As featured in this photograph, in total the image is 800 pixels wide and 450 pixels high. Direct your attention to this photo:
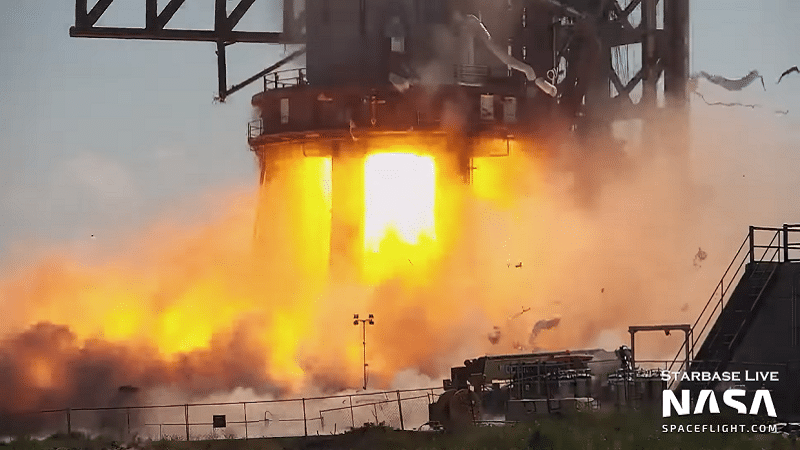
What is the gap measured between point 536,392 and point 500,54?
18.5 meters

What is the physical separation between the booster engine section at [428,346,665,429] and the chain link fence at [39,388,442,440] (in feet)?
9.96

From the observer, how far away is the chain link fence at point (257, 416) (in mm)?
57188

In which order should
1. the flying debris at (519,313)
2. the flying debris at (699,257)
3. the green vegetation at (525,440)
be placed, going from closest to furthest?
the green vegetation at (525,440) < the flying debris at (519,313) < the flying debris at (699,257)

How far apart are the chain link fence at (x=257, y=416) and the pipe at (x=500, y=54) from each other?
12.0 metres

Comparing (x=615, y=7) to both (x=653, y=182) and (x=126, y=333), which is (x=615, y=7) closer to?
(x=653, y=182)

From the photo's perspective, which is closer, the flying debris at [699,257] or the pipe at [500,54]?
the pipe at [500,54]

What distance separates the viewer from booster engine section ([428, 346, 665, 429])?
168 ft

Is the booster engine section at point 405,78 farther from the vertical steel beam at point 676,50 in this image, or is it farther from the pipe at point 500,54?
the vertical steel beam at point 676,50

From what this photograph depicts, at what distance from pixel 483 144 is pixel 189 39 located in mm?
10771

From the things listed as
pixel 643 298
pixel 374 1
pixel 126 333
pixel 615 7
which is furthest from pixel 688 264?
pixel 126 333

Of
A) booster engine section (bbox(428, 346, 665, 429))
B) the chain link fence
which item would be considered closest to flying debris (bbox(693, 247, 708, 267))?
the chain link fence

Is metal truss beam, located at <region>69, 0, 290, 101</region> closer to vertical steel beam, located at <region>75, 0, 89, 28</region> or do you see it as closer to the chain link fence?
vertical steel beam, located at <region>75, 0, 89, 28</region>

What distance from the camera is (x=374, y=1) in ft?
220

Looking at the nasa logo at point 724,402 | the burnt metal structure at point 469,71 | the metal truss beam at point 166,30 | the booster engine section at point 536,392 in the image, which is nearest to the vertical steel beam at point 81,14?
the metal truss beam at point 166,30
